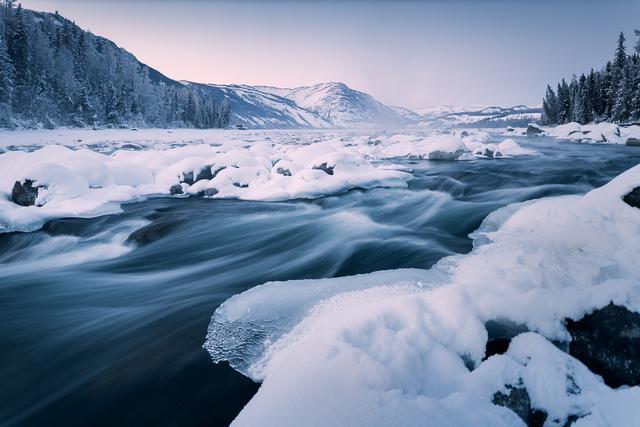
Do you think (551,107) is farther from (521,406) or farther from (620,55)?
(521,406)

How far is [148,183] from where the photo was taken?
12.4 meters

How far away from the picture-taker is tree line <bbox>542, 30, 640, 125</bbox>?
46.4 metres

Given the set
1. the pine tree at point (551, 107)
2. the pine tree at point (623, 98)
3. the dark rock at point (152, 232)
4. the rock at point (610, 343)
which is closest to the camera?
the rock at point (610, 343)

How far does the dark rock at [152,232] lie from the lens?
7508mm

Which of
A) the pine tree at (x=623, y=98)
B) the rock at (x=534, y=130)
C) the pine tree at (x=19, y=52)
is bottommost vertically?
the rock at (x=534, y=130)

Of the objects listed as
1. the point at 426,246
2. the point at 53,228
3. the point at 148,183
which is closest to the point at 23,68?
the point at 148,183

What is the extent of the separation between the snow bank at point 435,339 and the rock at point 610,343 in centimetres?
8

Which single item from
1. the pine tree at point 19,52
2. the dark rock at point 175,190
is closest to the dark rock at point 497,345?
the dark rock at point 175,190

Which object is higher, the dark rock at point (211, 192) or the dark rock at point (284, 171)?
the dark rock at point (284, 171)

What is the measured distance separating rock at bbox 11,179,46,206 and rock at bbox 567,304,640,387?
11.1 metres

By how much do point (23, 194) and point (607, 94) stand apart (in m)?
71.7

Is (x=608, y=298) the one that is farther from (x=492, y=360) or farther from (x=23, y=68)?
(x=23, y=68)

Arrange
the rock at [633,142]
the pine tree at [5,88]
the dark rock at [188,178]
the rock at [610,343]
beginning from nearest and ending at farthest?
the rock at [610,343] < the dark rock at [188,178] < the rock at [633,142] < the pine tree at [5,88]

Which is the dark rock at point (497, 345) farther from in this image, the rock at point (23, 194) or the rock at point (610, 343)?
the rock at point (23, 194)
